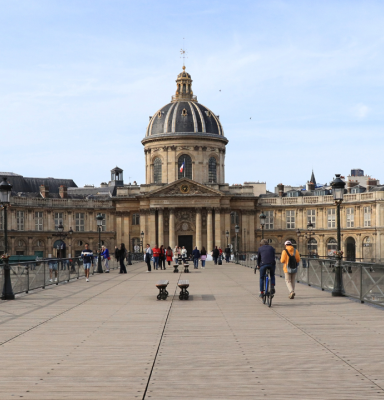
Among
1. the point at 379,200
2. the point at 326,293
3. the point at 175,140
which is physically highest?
the point at 175,140

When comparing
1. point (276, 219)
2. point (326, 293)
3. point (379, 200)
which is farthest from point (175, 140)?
point (326, 293)

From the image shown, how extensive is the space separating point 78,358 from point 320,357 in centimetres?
404

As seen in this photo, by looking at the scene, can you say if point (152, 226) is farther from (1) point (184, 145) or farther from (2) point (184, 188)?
(1) point (184, 145)

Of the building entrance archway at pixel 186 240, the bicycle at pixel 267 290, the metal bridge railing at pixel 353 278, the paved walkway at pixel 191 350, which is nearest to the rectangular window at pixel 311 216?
the building entrance archway at pixel 186 240

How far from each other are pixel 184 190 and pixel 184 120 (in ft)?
39.7

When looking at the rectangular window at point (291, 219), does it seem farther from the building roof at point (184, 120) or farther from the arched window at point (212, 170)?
the building roof at point (184, 120)

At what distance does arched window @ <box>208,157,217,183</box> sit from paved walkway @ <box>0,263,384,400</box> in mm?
75015

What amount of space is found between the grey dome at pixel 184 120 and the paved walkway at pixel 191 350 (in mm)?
75022

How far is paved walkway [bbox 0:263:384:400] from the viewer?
9.27 m

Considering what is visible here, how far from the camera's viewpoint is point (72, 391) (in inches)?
362

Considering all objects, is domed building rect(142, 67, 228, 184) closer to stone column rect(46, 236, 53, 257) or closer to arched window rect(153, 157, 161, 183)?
arched window rect(153, 157, 161, 183)

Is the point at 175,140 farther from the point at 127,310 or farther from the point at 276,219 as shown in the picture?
the point at 127,310

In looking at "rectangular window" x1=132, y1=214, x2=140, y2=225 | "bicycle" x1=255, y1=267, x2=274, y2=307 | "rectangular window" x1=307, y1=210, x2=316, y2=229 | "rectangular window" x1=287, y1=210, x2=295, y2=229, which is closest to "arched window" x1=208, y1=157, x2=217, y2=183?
"rectangular window" x1=132, y1=214, x2=140, y2=225

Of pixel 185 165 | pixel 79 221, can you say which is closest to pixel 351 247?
pixel 185 165
